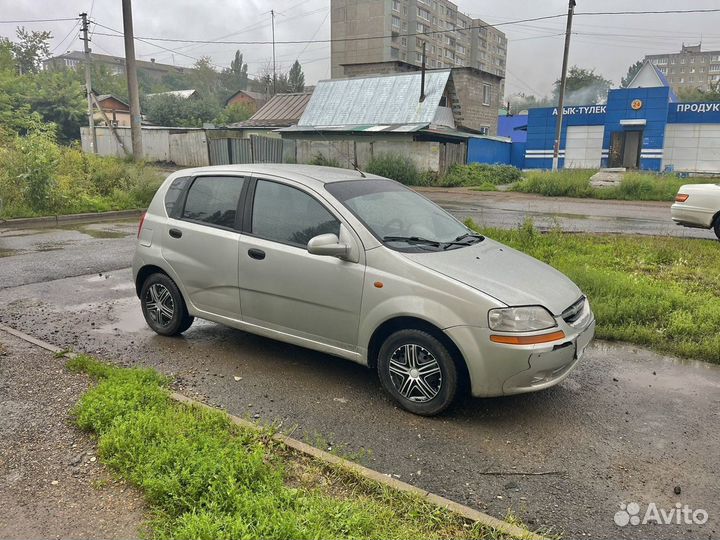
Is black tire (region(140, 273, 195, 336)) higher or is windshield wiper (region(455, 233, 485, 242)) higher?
windshield wiper (region(455, 233, 485, 242))

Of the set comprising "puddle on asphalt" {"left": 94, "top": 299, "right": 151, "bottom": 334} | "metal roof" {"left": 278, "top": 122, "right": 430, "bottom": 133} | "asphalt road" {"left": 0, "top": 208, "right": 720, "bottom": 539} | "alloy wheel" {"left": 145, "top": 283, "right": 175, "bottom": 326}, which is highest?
"metal roof" {"left": 278, "top": 122, "right": 430, "bottom": 133}

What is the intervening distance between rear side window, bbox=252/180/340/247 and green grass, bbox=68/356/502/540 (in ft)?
5.24

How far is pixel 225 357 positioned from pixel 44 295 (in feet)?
11.3

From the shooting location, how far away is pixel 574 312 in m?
4.16

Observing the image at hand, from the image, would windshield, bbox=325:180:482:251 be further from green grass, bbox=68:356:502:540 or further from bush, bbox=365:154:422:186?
bush, bbox=365:154:422:186

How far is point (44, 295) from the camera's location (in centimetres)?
721

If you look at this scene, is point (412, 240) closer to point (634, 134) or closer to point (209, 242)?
point (209, 242)

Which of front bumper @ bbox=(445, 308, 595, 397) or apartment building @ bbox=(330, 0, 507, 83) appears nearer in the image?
front bumper @ bbox=(445, 308, 595, 397)

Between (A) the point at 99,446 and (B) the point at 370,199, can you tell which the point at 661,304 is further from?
(A) the point at 99,446

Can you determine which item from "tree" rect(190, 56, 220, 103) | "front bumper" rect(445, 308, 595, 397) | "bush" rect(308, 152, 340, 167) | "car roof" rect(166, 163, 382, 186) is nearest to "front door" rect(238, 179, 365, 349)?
"car roof" rect(166, 163, 382, 186)

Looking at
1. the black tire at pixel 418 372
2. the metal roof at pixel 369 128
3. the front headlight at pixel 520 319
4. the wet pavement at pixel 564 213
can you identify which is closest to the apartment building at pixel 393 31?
the metal roof at pixel 369 128

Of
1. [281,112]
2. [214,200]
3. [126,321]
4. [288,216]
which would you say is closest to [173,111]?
[281,112]

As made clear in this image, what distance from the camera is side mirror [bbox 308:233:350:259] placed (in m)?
4.21

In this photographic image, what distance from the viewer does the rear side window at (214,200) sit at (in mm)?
5137
